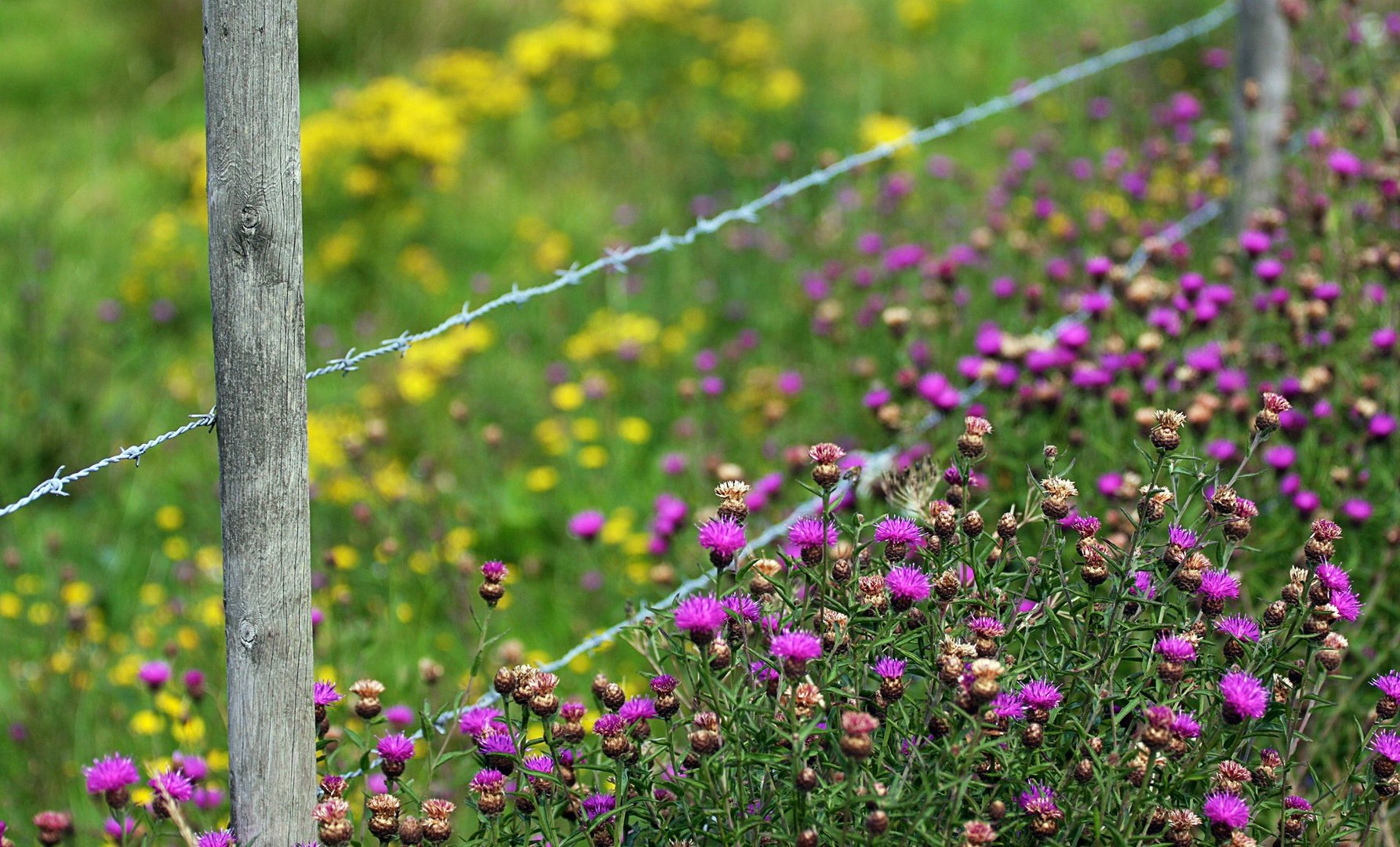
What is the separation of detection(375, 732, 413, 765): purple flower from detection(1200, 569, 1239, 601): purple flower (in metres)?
0.99

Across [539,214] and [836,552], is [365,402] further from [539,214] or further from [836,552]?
[836,552]

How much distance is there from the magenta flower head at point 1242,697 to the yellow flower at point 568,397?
7.95ft

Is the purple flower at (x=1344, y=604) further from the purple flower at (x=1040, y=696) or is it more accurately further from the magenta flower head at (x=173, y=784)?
the magenta flower head at (x=173, y=784)

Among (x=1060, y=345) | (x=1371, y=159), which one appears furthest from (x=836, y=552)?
(x=1371, y=159)

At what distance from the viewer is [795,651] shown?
1350mm

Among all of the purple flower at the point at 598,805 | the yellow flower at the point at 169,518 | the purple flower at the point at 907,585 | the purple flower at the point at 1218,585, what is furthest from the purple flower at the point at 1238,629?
the yellow flower at the point at 169,518

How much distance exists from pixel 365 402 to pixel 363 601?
3.26 feet

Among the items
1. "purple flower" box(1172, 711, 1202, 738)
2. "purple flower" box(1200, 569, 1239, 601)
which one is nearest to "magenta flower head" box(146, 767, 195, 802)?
"purple flower" box(1172, 711, 1202, 738)

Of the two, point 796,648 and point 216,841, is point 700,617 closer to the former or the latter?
point 796,648

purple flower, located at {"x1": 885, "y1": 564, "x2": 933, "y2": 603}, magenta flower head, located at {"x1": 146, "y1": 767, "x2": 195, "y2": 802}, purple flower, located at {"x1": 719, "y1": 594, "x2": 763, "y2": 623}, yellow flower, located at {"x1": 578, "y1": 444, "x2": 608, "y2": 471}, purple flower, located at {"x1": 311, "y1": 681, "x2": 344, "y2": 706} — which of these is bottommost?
yellow flower, located at {"x1": 578, "y1": 444, "x2": 608, "y2": 471}

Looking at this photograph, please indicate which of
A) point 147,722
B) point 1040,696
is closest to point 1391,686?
point 1040,696

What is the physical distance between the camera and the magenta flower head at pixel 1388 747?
5.04 ft

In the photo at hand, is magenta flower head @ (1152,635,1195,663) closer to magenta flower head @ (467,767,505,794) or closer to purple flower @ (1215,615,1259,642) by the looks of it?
purple flower @ (1215,615,1259,642)

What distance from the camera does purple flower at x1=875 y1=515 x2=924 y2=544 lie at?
1615 mm
